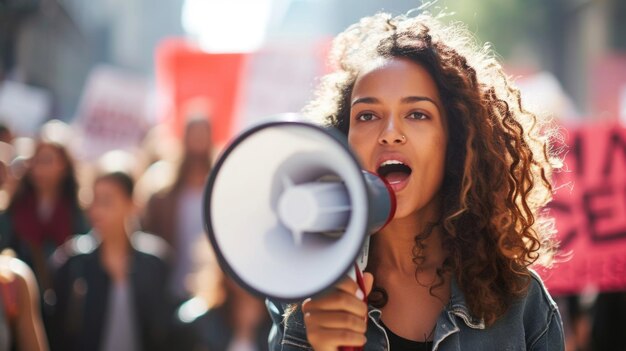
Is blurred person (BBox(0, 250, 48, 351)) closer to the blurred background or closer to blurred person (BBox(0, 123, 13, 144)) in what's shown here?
the blurred background

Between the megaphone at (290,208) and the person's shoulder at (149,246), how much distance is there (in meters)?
3.35

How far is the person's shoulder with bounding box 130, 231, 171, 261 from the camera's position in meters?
5.11

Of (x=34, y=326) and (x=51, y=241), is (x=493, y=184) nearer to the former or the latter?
(x=34, y=326)

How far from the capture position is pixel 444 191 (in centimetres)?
224

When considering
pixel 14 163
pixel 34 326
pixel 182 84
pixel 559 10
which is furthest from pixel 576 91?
pixel 34 326

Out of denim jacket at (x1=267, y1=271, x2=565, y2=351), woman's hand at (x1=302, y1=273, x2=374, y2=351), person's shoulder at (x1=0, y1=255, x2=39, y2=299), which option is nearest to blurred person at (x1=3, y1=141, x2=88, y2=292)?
person's shoulder at (x1=0, y1=255, x2=39, y2=299)

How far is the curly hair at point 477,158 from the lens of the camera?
212 cm

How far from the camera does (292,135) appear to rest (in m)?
1.71

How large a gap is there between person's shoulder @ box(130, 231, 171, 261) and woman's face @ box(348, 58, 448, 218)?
316 cm

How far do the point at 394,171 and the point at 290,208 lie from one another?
1.23ft

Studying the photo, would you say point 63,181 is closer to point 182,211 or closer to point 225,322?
point 182,211

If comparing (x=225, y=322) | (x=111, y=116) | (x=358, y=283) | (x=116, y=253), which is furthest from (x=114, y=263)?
(x=111, y=116)

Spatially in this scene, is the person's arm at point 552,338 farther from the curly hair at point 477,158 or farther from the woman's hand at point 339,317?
the woman's hand at point 339,317

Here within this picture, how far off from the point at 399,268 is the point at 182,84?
20.6ft
